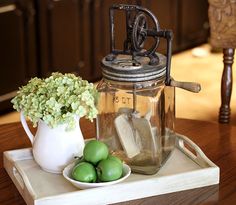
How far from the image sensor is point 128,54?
5.28 feet

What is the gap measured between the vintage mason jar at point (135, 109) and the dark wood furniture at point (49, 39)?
2.15 m

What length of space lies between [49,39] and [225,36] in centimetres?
172

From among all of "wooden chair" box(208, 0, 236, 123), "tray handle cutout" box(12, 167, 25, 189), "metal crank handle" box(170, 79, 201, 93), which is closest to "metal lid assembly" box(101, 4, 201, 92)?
"metal crank handle" box(170, 79, 201, 93)

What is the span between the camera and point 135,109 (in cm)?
160

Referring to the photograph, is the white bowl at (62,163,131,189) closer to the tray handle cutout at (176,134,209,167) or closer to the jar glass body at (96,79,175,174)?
the jar glass body at (96,79,175,174)

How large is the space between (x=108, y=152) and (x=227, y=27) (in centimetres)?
110

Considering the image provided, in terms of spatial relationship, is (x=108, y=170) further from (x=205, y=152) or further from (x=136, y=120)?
(x=205, y=152)

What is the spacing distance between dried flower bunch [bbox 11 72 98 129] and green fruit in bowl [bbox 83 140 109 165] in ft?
0.25

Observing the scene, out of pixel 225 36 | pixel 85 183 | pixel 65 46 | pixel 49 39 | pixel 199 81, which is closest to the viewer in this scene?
pixel 85 183

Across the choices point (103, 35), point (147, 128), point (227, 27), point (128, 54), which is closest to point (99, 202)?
point (147, 128)

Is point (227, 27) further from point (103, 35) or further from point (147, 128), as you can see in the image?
point (103, 35)

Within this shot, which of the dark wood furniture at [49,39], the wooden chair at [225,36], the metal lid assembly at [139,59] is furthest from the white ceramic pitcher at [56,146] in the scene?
the dark wood furniture at [49,39]

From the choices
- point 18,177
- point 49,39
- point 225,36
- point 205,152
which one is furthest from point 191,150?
point 49,39

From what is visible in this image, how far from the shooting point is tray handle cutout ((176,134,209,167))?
1.66 meters
